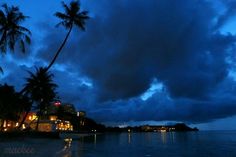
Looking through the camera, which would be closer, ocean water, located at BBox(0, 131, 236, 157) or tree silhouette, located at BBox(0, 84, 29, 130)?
ocean water, located at BBox(0, 131, 236, 157)

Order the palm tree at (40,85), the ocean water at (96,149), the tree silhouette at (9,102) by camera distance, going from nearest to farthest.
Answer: the ocean water at (96,149) → the tree silhouette at (9,102) → the palm tree at (40,85)

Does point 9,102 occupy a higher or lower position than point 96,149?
higher

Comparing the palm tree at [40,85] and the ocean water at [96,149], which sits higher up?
the palm tree at [40,85]

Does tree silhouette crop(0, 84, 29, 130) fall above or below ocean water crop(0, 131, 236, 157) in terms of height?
above

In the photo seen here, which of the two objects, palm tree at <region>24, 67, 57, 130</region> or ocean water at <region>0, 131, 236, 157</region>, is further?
palm tree at <region>24, 67, 57, 130</region>

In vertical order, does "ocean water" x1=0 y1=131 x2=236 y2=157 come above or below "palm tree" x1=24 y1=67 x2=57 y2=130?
below

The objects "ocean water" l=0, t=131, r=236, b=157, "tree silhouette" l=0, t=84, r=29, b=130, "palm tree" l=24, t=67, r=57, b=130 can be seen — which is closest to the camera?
"ocean water" l=0, t=131, r=236, b=157

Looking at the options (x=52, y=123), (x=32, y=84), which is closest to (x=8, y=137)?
(x=32, y=84)

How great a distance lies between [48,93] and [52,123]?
1185 inches

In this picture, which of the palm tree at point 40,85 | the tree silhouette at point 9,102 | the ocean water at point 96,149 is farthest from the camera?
the palm tree at point 40,85

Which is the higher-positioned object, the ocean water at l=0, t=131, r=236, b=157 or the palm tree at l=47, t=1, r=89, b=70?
the palm tree at l=47, t=1, r=89, b=70

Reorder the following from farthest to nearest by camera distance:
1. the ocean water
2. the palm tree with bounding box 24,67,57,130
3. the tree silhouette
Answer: the palm tree with bounding box 24,67,57,130 → the tree silhouette → the ocean water

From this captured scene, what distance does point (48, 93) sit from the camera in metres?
63.0

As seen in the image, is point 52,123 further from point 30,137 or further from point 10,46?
point 10,46
